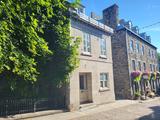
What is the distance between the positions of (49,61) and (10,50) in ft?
12.7

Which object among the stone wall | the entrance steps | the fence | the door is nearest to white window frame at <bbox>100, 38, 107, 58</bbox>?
the stone wall

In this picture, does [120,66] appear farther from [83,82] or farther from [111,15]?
[83,82]

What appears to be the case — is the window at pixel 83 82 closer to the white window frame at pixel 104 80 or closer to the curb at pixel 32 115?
the white window frame at pixel 104 80

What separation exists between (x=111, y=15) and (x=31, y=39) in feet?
57.2

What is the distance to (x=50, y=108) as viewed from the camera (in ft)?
42.3

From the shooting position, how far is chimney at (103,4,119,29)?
82.3 feet

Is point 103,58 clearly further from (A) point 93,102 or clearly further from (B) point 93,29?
(A) point 93,102

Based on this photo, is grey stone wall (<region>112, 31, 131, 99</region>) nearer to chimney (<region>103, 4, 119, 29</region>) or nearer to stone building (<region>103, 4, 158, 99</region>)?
stone building (<region>103, 4, 158, 99</region>)

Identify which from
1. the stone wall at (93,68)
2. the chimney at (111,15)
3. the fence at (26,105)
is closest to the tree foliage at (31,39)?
the fence at (26,105)

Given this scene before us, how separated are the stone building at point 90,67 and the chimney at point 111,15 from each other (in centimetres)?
623

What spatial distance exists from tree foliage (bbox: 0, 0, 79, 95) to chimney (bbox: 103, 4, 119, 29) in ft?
41.4

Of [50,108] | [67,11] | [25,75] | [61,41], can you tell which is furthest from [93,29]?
[25,75]

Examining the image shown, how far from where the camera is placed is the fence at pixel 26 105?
10.5 m

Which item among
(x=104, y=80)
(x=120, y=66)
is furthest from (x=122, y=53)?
(x=104, y=80)
